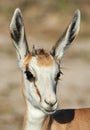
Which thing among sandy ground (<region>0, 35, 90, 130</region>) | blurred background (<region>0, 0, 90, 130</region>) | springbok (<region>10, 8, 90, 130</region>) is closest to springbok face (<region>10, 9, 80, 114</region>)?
springbok (<region>10, 8, 90, 130</region>)

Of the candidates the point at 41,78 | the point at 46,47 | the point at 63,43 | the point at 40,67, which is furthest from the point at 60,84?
the point at 41,78

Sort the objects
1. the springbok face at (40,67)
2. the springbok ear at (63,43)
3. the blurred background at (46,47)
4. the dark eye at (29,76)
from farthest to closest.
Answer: the blurred background at (46,47), the springbok ear at (63,43), the dark eye at (29,76), the springbok face at (40,67)

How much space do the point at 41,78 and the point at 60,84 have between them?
273 inches

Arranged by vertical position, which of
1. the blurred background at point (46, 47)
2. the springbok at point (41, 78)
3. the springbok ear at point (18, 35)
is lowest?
the blurred background at point (46, 47)

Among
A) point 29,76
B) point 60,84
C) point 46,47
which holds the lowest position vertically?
point 46,47

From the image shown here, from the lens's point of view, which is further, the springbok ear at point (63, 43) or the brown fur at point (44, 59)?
the springbok ear at point (63, 43)

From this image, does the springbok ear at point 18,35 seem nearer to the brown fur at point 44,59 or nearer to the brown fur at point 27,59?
the brown fur at point 27,59

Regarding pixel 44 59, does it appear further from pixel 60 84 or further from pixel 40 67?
pixel 60 84

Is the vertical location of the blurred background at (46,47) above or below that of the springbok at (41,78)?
below

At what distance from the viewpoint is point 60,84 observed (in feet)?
A: 49.6

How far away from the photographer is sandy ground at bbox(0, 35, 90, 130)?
509 inches

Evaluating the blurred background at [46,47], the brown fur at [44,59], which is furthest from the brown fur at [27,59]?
the blurred background at [46,47]

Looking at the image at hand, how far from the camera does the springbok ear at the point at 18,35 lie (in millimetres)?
8641

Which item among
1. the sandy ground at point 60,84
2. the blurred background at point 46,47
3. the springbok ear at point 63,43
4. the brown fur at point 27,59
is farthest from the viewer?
the blurred background at point 46,47
